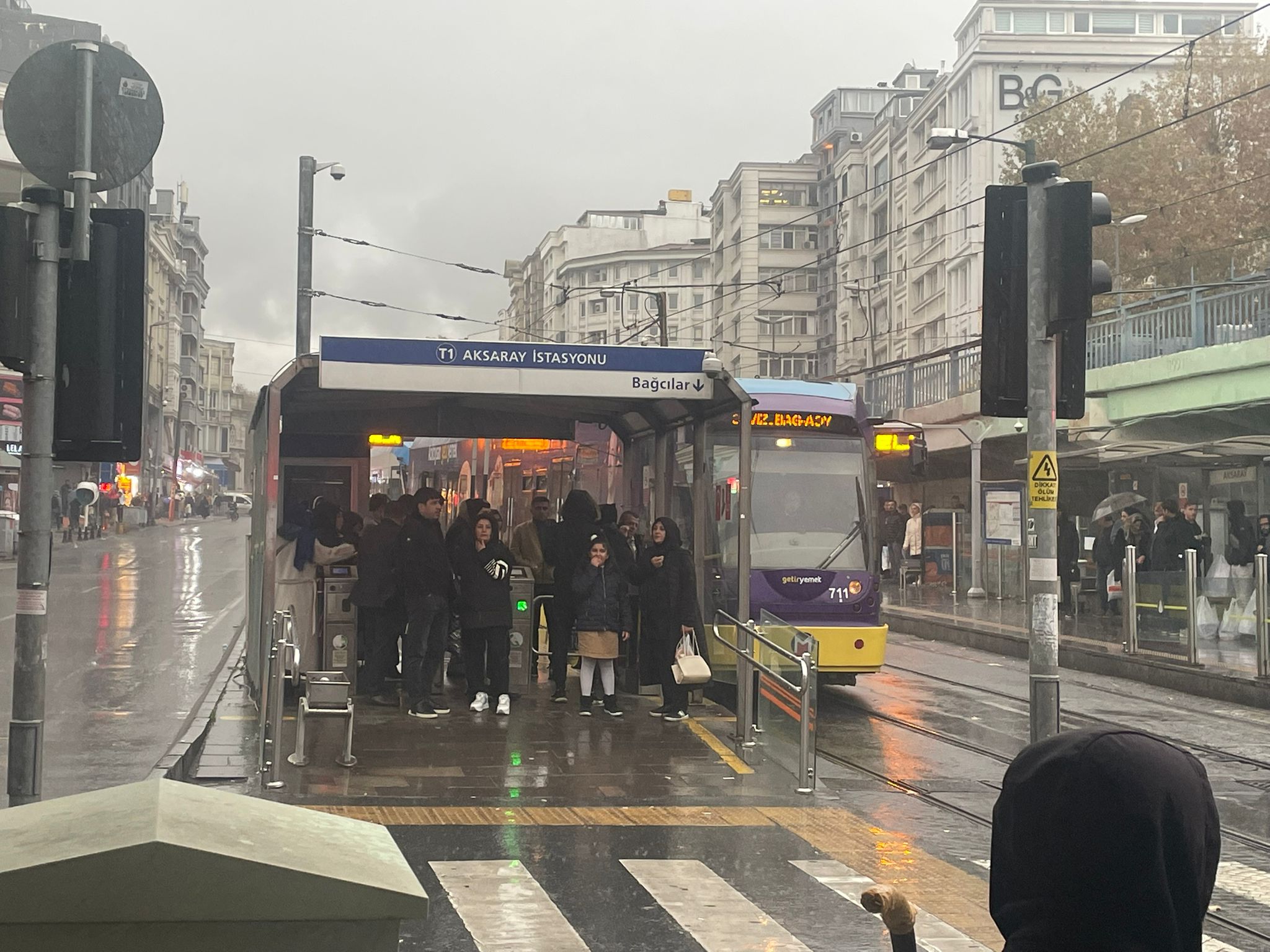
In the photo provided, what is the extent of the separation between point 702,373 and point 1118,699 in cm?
730

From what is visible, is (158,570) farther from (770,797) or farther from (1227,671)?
(770,797)

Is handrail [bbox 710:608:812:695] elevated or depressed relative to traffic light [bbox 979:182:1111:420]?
depressed

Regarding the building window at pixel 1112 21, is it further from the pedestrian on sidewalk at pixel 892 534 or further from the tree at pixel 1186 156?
the pedestrian on sidewalk at pixel 892 534

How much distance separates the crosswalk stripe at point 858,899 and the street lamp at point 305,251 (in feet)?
73.6

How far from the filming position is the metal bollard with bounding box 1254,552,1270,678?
52.7 ft

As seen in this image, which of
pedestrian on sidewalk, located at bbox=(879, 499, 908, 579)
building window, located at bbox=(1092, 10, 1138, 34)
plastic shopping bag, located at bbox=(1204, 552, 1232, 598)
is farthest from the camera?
building window, located at bbox=(1092, 10, 1138, 34)

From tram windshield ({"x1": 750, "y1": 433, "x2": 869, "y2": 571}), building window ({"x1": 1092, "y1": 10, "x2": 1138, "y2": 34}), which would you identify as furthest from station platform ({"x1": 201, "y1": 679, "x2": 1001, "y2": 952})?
building window ({"x1": 1092, "y1": 10, "x2": 1138, "y2": 34})

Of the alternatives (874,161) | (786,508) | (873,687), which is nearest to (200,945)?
(786,508)

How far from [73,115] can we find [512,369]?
6.06m

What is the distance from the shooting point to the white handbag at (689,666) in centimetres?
1228

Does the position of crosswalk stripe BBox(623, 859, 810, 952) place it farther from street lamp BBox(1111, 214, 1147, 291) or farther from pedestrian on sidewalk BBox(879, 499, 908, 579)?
street lamp BBox(1111, 214, 1147, 291)

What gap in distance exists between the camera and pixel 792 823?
8.98 metres

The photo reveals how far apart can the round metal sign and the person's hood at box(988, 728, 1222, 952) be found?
4.27 metres

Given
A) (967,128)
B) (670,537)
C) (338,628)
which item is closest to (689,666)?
(670,537)
